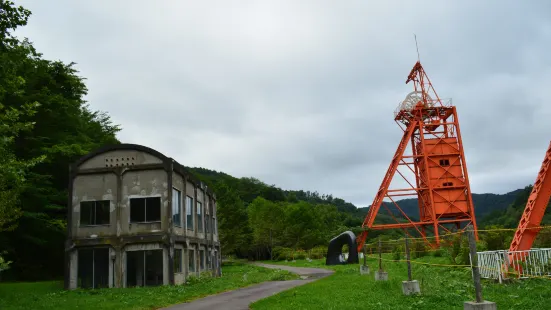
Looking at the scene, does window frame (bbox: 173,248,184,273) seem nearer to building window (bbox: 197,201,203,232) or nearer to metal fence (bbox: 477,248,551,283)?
building window (bbox: 197,201,203,232)

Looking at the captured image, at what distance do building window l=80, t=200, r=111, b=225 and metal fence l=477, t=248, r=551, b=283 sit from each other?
64.1 feet

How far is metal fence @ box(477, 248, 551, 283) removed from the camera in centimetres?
1485

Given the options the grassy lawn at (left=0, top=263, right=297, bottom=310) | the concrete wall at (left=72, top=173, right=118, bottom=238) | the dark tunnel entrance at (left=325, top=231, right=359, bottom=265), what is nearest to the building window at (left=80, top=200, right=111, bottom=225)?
the concrete wall at (left=72, top=173, right=118, bottom=238)

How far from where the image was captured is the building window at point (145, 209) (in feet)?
82.4

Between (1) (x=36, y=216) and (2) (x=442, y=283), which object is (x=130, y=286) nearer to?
(1) (x=36, y=216)

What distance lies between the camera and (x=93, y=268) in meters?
24.9

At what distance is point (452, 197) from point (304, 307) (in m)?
38.5

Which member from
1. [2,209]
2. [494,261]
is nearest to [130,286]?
[2,209]

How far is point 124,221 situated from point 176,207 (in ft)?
10.1

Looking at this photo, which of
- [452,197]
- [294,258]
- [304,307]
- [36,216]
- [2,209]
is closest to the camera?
[304,307]

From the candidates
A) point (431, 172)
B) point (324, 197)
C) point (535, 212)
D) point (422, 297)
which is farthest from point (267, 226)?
point (324, 197)

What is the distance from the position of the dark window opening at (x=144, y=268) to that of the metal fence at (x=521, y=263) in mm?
16389

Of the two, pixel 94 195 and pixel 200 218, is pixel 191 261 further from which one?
pixel 94 195

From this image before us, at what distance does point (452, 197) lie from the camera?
46.9 metres
